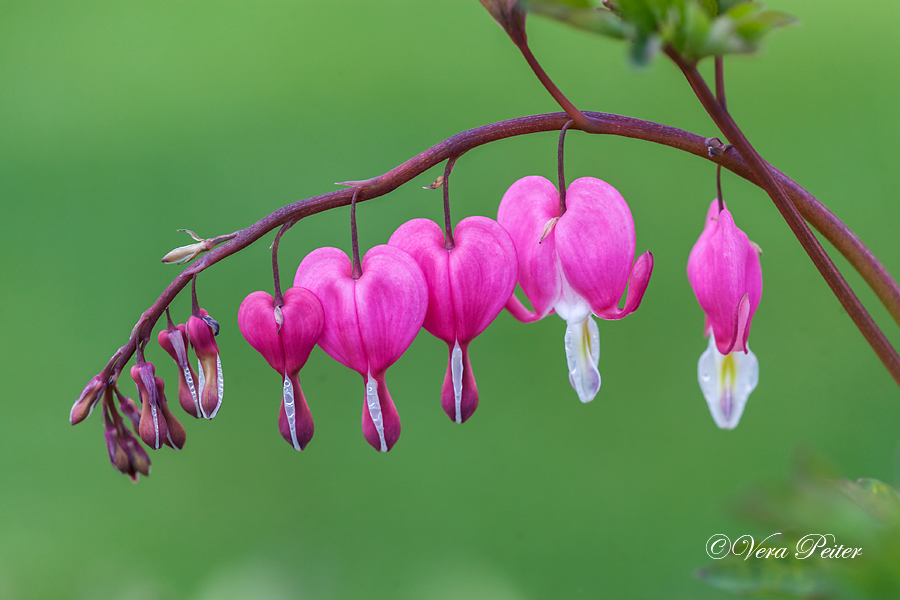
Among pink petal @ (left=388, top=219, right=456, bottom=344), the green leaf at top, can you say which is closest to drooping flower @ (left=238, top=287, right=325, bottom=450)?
pink petal @ (left=388, top=219, right=456, bottom=344)

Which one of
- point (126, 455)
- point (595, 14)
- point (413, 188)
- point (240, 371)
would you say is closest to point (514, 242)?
point (595, 14)

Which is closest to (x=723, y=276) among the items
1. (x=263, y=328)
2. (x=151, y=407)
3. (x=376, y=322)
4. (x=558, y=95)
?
(x=558, y=95)

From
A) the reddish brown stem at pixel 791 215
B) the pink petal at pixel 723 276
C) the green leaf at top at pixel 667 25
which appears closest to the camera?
the green leaf at top at pixel 667 25

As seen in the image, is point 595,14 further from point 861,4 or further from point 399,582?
point 861,4

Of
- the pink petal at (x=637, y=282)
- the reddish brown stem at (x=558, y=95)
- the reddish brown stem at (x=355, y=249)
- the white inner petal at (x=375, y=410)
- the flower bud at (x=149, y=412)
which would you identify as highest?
the reddish brown stem at (x=558, y=95)

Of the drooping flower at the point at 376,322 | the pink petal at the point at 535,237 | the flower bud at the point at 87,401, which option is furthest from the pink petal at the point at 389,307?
the flower bud at the point at 87,401

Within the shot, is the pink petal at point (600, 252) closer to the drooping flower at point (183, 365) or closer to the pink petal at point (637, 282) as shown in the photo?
the pink petal at point (637, 282)

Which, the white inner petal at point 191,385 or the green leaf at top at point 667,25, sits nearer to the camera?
the green leaf at top at point 667,25
